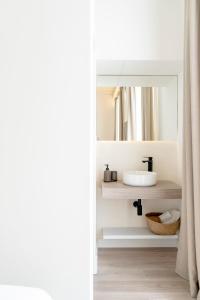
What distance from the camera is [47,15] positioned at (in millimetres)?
1100

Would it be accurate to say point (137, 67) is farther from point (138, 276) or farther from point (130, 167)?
point (138, 276)

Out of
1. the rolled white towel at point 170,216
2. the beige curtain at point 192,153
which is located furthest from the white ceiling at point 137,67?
the rolled white towel at point 170,216

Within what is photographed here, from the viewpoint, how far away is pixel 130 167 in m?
2.67

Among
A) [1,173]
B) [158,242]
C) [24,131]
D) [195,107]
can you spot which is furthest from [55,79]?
[158,242]

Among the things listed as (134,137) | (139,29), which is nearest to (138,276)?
(134,137)

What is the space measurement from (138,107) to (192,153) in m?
1.04

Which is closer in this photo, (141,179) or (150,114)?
(141,179)

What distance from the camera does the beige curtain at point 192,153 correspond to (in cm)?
175

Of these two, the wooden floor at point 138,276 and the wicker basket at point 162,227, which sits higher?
the wicker basket at point 162,227

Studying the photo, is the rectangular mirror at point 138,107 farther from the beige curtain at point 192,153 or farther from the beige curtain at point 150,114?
the beige curtain at point 192,153

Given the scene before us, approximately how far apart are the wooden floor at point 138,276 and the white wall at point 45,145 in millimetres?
819

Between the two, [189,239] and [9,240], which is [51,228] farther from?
[189,239]

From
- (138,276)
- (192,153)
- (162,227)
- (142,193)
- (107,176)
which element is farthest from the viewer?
(107,176)

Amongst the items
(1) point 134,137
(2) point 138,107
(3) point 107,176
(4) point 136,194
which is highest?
(2) point 138,107
